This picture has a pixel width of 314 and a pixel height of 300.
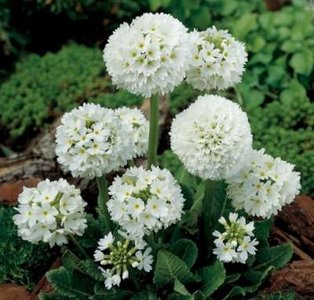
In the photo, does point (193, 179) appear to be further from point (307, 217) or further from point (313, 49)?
point (313, 49)

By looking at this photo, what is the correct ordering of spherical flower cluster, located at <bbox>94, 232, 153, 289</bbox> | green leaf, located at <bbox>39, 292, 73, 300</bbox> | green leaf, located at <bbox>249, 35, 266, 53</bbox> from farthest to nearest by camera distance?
1. green leaf, located at <bbox>249, 35, 266, 53</bbox>
2. green leaf, located at <bbox>39, 292, 73, 300</bbox>
3. spherical flower cluster, located at <bbox>94, 232, 153, 289</bbox>

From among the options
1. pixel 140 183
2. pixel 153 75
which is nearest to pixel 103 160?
pixel 140 183

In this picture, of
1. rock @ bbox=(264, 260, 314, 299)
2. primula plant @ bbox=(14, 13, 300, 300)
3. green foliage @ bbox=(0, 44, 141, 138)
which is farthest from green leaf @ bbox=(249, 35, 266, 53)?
rock @ bbox=(264, 260, 314, 299)

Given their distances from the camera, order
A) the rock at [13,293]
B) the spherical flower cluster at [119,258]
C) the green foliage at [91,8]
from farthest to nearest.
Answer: the green foliage at [91,8] < the rock at [13,293] < the spherical flower cluster at [119,258]

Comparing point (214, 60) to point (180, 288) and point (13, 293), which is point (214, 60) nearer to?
point (180, 288)

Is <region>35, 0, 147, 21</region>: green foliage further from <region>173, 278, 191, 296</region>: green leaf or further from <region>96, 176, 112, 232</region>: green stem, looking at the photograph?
<region>173, 278, 191, 296</region>: green leaf

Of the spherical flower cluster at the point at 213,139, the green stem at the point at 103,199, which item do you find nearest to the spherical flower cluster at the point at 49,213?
the green stem at the point at 103,199

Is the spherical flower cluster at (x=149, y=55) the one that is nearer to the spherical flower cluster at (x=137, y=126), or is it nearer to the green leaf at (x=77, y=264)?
the spherical flower cluster at (x=137, y=126)
